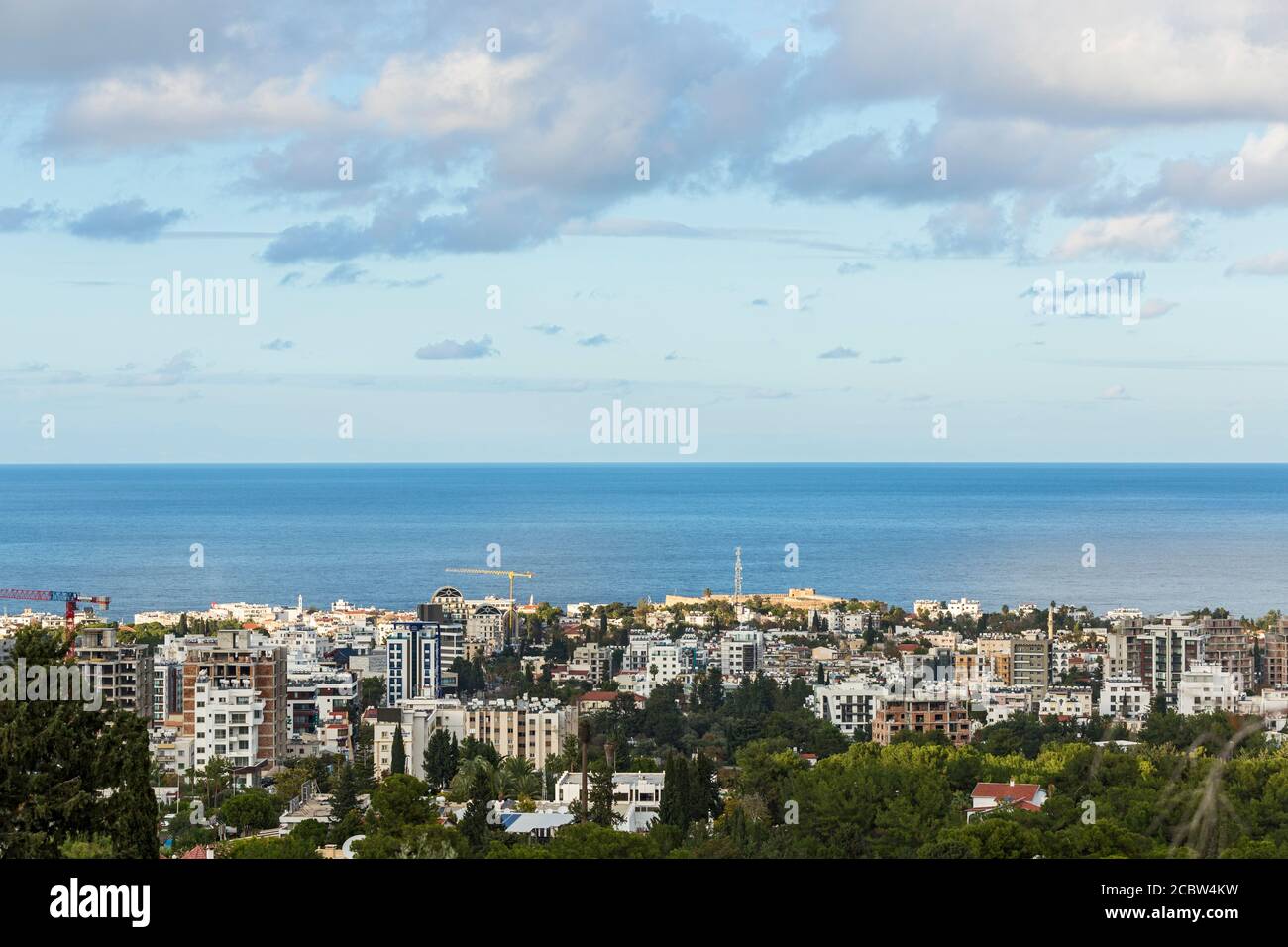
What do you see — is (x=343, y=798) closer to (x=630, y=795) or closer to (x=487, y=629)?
(x=630, y=795)

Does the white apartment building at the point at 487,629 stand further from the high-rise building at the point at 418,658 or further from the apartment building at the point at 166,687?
the apartment building at the point at 166,687

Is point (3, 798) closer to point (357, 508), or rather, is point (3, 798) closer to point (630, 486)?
point (357, 508)

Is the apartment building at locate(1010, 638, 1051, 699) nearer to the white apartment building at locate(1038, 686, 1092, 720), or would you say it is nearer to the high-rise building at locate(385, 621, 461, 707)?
the white apartment building at locate(1038, 686, 1092, 720)

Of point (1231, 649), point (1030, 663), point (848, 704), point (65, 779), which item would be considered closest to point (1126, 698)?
point (1231, 649)

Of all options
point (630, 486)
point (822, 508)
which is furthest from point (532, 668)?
point (630, 486)

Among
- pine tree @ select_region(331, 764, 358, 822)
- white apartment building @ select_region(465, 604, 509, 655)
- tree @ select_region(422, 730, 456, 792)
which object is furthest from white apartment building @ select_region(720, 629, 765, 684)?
pine tree @ select_region(331, 764, 358, 822)

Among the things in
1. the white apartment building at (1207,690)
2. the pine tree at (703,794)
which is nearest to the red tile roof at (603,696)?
the white apartment building at (1207,690)
